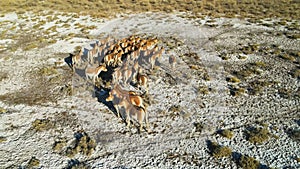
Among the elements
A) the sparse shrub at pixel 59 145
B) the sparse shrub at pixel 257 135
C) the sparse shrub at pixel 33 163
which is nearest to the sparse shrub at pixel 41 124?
the sparse shrub at pixel 59 145

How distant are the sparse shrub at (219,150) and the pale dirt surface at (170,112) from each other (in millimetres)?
237

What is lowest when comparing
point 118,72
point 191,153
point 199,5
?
point 191,153

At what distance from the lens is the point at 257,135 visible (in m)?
14.0

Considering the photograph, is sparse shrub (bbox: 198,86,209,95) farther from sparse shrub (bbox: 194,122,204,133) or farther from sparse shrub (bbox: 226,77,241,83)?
sparse shrub (bbox: 194,122,204,133)

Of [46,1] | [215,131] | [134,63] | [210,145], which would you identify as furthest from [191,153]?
[46,1]

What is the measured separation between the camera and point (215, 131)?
573 inches

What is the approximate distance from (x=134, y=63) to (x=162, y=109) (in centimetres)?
524

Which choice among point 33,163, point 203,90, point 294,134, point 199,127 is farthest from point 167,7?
point 33,163

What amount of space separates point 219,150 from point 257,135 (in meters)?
2.34

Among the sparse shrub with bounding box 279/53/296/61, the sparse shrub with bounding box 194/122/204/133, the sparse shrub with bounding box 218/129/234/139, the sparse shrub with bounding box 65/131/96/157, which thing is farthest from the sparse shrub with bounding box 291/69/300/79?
the sparse shrub with bounding box 65/131/96/157

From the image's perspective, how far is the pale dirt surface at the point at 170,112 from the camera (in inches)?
514

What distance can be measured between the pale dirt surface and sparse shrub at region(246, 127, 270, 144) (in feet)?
0.78

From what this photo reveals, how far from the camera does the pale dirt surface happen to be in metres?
13.1

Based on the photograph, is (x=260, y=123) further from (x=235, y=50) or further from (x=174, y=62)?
(x=235, y=50)
